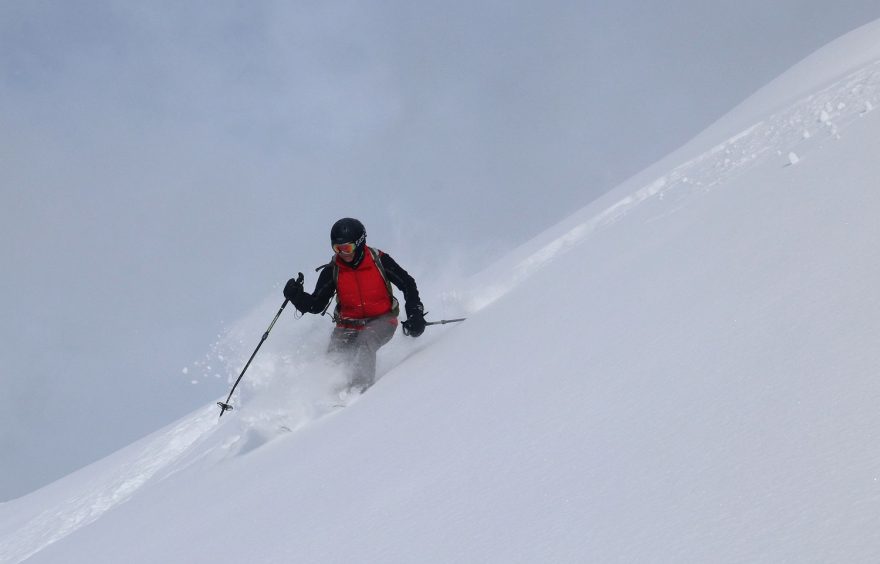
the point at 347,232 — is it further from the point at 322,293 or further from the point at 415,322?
the point at 415,322

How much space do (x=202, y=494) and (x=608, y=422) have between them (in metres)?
2.82

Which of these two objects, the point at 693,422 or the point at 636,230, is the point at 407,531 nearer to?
the point at 693,422

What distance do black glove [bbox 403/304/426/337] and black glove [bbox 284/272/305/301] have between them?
1.00m

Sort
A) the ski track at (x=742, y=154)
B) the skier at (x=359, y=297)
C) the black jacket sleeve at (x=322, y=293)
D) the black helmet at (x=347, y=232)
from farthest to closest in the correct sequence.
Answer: the black jacket sleeve at (x=322, y=293), the skier at (x=359, y=297), the black helmet at (x=347, y=232), the ski track at (x=742, y=154)

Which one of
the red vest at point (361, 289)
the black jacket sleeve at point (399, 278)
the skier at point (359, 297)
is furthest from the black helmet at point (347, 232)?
the black jacket sleeve at point (399, 278)

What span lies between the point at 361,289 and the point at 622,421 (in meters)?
4.41

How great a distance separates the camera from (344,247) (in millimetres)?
6301

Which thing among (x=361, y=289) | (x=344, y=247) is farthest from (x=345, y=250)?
(x=361, y=289)

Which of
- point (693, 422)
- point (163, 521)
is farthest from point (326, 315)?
point (693, 422)

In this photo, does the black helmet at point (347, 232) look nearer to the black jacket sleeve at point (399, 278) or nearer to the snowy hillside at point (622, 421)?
the black jacket sleeve at point (399, 278)

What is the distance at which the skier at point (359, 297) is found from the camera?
640 centimetres

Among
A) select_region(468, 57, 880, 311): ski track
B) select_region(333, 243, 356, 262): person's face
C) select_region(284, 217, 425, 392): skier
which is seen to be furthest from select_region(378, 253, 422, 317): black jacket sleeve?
select_region(468, 57, 880, 311): ski track

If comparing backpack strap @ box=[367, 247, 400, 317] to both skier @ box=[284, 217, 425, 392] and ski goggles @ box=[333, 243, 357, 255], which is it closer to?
skier @ box=[284, 217, 425, 392]

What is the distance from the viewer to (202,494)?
4348 mm
